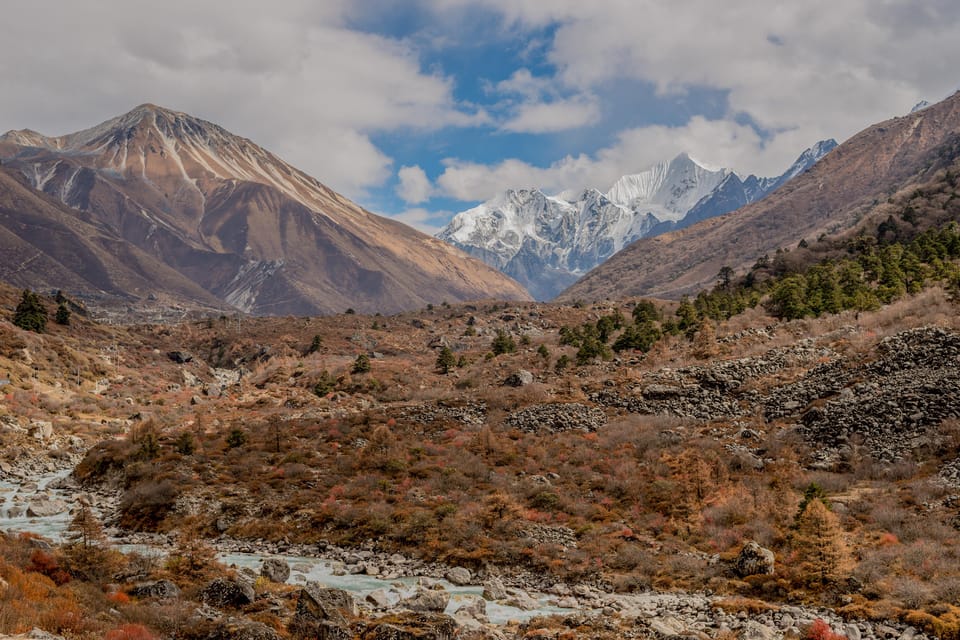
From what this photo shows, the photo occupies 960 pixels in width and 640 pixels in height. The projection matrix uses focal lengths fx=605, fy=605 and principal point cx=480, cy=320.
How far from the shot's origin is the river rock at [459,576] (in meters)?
25.1

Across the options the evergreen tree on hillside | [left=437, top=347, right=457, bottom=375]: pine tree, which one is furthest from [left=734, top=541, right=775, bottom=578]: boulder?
the evergreen tree on hillside

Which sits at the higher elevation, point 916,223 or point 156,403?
point 916,223

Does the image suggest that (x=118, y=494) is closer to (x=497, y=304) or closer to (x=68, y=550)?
(x=68, y=550)

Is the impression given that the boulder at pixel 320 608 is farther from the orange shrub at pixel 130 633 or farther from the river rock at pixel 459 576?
the river rock at pixel 459 576

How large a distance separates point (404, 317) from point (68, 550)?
134806 mm

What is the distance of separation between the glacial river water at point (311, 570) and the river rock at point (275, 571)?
47cm

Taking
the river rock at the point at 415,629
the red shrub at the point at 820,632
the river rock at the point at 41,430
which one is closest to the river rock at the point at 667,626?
the red shrub at the point at 820,632

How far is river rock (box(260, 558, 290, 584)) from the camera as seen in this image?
24.2 m

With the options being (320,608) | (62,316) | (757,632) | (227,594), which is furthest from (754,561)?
(62,316)

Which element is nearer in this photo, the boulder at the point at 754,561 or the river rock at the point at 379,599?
the river rock at the point at 379,599

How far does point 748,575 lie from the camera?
22.9 metres

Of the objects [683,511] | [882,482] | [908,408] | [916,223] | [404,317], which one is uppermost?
[916,223]

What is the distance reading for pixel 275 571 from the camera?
24422 millimetres

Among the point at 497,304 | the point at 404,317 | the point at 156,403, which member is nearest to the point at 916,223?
the point at 497,304
